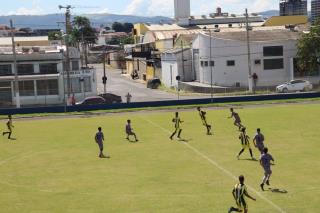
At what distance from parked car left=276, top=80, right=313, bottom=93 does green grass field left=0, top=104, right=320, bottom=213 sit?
74.8 ft

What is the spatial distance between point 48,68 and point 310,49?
3197 centimetres

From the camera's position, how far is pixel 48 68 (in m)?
69.9

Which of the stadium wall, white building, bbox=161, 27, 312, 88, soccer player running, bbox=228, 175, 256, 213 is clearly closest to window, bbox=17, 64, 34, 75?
the stadium wall

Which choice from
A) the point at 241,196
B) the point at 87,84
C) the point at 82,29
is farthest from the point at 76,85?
the point at 82,29

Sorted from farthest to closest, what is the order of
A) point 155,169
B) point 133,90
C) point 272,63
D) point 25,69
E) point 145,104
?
point 133,90
point 272,63
point 25,69
point 145,104
point 155,169

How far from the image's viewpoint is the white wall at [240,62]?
6975 cm

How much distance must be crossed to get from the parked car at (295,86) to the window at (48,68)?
27.3 metres

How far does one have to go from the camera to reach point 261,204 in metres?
19.2

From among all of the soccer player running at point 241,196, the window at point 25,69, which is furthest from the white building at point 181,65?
the soccer player running at point 241,196

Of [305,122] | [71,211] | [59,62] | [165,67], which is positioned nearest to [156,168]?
[71,211]

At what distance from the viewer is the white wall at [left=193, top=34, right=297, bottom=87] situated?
229 ft

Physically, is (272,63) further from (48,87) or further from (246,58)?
(48,87)

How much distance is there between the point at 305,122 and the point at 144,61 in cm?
5923

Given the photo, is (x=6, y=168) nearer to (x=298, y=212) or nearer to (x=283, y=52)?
(x=298, y=212)
